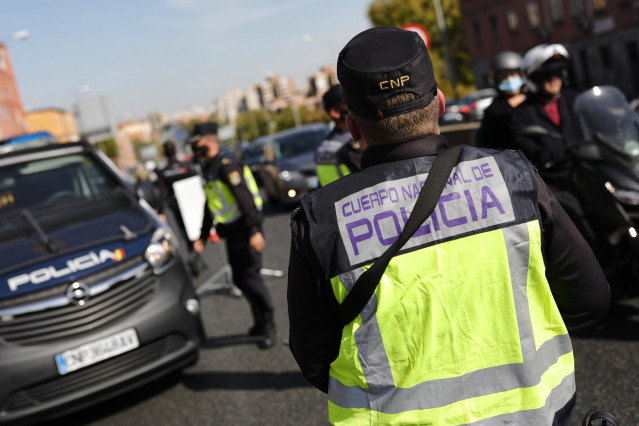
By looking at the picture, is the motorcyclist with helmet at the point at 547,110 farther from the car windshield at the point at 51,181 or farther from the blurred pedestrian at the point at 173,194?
the blurred pedestrian at the point at 173,194

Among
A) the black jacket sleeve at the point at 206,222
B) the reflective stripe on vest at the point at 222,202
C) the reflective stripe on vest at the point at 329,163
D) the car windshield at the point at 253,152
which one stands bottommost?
the car windshield at the point at 253,152

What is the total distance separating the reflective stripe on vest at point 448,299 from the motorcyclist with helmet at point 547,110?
368 cm

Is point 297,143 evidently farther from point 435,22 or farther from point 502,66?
point 435,22

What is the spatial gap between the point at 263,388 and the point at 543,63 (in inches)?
119

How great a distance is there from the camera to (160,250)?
5.36 m

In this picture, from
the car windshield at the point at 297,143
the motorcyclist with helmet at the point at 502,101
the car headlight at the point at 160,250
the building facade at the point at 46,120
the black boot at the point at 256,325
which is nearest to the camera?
the car headlight at the point at 160,250

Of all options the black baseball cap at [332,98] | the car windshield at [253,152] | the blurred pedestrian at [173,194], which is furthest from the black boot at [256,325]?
the car windshield at [253,152]

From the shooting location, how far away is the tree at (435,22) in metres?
63.7

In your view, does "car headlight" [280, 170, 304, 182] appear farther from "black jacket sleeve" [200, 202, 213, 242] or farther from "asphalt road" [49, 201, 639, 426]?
"black jacket sleeve" [200, 202, 213, 242]

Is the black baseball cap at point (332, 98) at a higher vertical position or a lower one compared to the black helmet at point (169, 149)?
higher

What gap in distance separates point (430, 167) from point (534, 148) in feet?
12.7

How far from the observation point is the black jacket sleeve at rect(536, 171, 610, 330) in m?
1.83

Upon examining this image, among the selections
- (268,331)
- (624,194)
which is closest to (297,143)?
(268,331)

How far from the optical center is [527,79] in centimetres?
556
